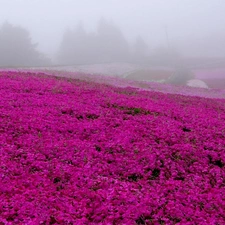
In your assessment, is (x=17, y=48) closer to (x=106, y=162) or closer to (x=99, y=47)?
(x=99, y=47)

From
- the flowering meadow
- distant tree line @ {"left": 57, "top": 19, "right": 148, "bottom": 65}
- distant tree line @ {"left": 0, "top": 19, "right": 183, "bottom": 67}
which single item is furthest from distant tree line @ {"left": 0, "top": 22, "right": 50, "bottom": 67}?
the flowering meadow

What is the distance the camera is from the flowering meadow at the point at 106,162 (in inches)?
329

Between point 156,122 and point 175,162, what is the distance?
337 centimetres

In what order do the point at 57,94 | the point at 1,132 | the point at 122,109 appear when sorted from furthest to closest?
the point at 57,94, the point at 122,109, the point at 1,132

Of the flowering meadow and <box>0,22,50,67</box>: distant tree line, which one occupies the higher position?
<box>0,22,50,67</box>: distant tree line

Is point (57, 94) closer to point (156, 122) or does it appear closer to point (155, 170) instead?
point (156, 122)

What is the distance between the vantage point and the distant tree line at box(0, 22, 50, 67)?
A: 3024 inches

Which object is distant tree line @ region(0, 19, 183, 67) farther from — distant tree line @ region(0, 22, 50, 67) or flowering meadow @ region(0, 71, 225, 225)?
flowering meadow @ region(0, 71, 225, 225)

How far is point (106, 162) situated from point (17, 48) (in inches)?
2834

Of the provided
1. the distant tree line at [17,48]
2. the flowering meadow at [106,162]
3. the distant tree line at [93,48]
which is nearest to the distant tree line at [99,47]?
the distant tree line at [93,48]

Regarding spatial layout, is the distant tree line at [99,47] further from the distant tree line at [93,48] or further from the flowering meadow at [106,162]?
the flowering meadow at [106,162]

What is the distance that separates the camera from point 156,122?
1450 centimetres

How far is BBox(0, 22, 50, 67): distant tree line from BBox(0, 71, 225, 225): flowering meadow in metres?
62.7

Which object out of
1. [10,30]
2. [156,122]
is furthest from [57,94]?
[10,30]
